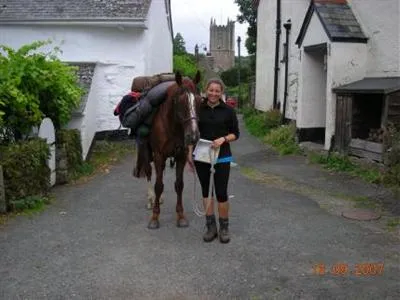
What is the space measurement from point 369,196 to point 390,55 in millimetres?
3717

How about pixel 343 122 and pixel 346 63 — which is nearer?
pixel 343 122

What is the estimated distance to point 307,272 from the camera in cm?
475

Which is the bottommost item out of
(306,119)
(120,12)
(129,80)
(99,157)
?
(99,157)

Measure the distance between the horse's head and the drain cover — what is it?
2916 mm

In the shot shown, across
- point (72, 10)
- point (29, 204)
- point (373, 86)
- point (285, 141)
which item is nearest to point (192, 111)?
point (29, 204)

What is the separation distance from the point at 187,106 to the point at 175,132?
75cm

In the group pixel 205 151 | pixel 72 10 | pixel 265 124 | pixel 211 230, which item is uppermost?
pixel 72 10

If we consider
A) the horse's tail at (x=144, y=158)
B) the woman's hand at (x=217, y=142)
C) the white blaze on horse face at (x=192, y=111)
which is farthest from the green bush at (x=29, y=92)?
the woman's hand at (x=217, y=142)

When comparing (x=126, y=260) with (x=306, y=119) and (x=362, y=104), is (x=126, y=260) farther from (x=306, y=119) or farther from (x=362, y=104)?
(x=306, y=119)

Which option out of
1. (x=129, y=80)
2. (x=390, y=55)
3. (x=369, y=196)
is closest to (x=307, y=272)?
(x=369, y=196)

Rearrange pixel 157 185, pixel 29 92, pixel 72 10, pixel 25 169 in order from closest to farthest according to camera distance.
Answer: pixel 157 185 < pixel 25 169 < pixel 29 92 < pixel 72 10

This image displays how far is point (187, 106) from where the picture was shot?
535 cm

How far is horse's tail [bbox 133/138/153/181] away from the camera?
6.63 metres

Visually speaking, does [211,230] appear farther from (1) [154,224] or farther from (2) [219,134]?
(2) [219,134]
